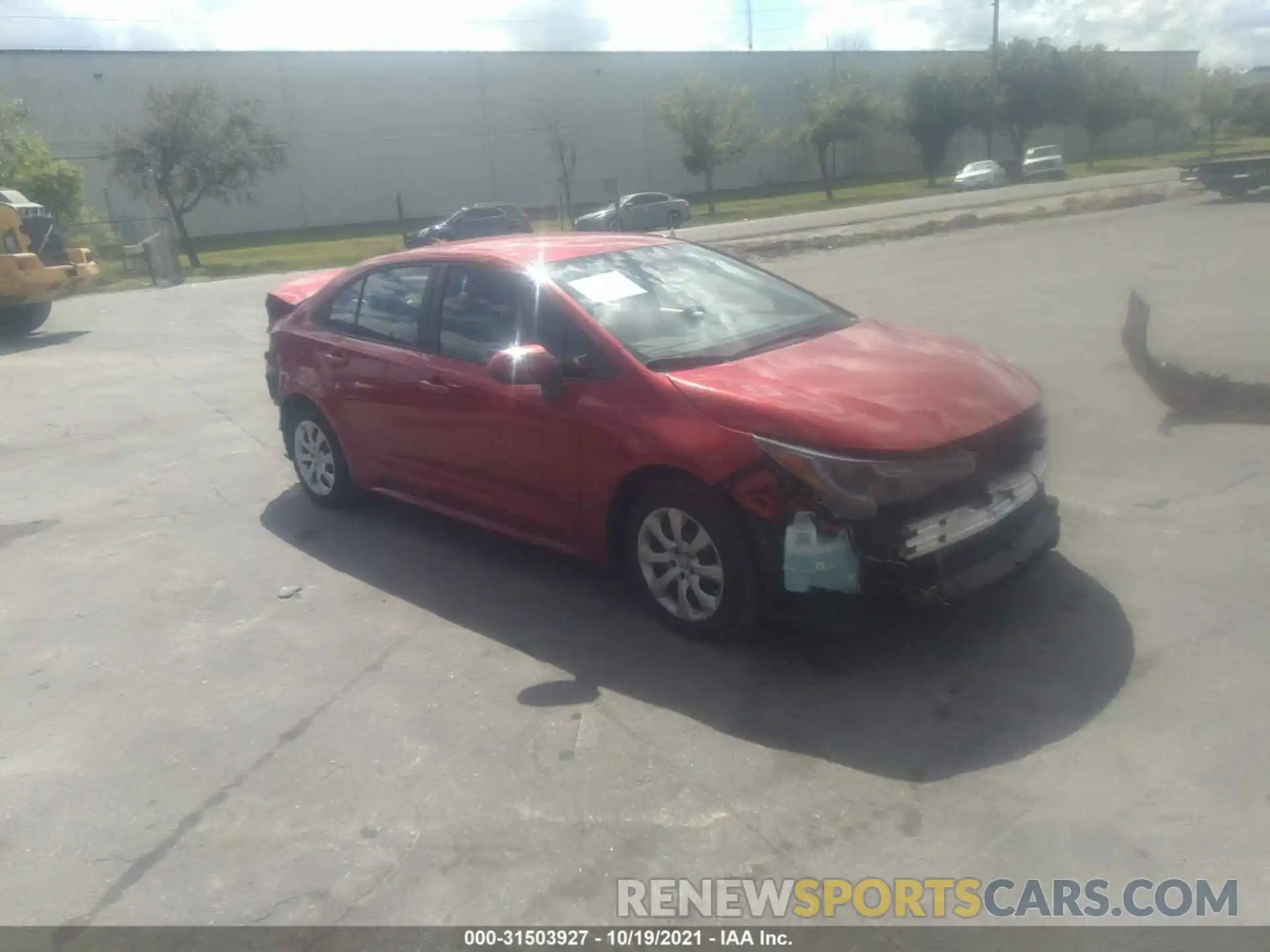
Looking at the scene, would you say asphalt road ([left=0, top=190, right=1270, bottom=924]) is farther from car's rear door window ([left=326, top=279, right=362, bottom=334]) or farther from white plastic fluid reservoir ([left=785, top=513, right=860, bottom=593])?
→ car's rear door window ([left=326, top=279, right=362, bottom=334])

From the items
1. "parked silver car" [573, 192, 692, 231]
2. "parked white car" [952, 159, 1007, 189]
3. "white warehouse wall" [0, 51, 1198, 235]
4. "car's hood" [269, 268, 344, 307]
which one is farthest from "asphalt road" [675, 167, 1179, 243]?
"car's hood" [269, 268, 344, 307]

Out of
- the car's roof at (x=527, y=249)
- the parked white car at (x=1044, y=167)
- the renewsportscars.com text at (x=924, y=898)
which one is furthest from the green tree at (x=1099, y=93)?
the renewsportscars.com text at (x=924, y=898)

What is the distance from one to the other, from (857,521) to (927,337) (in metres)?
1.61

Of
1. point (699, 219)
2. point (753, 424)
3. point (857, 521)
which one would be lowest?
point (699, 219)

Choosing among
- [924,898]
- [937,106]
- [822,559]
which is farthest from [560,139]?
[924,898]

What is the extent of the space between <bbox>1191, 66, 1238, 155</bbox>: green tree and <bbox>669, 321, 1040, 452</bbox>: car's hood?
85.1 metres

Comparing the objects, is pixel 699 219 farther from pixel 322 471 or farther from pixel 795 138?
pixel 322 471

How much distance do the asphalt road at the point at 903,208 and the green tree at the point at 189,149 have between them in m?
14.5

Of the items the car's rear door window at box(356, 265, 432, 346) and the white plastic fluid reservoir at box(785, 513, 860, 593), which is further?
the car's rear door window at box(356, 265, 432, 346)

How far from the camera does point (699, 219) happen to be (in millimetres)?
48062

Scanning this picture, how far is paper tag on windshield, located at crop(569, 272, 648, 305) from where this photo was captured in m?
5.39

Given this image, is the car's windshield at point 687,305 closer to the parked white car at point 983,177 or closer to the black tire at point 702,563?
the black tire at point 702,563

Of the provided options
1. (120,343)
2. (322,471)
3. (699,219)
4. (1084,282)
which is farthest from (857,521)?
(699,219)
